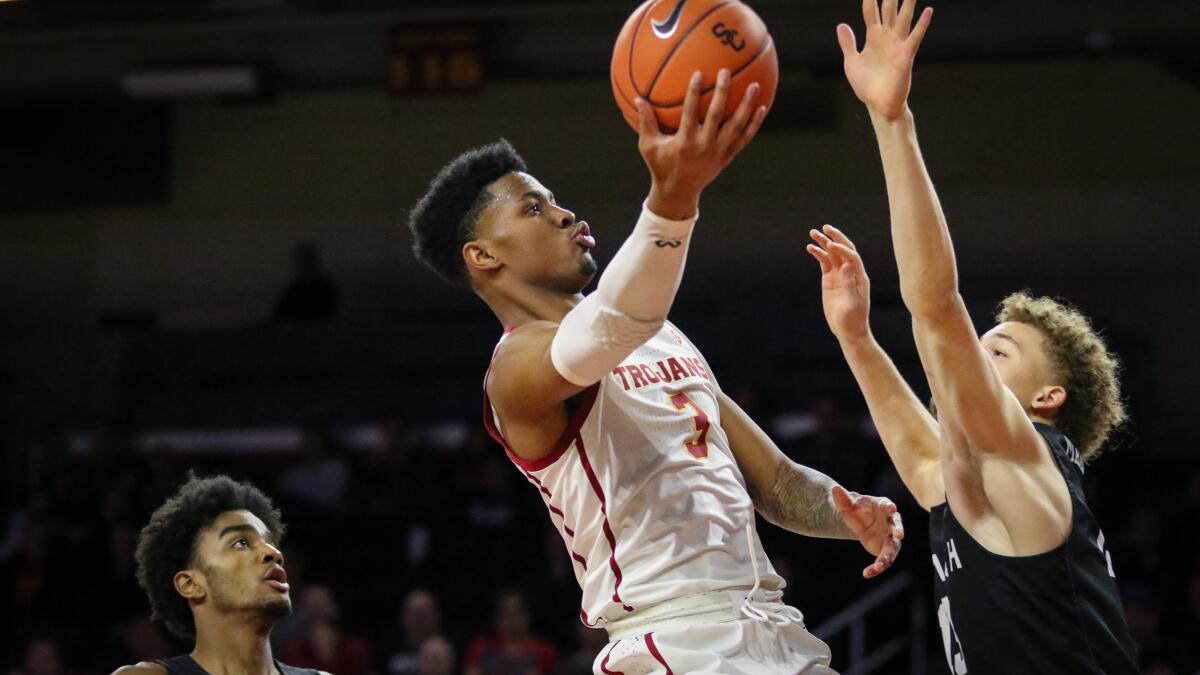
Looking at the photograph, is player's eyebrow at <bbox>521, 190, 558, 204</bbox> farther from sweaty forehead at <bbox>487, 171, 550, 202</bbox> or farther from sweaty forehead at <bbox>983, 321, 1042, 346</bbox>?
sweaty forehead at <bbox>983, 321, 1042, 346</bbox>

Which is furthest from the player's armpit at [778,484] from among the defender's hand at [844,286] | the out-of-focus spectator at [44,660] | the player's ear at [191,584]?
the out-of-focus spectator at [44,660]

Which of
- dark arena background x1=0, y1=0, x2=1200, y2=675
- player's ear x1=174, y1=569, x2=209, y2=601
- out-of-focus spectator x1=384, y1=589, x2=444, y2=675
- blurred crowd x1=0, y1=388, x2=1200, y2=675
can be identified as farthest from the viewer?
dark arena background x1=0, y1=0, x2=1200, y2=675

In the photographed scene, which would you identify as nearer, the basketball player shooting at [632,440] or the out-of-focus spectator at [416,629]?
the basketball player shooting at [632,440]

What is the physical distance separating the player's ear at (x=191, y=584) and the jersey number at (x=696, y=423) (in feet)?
5.92

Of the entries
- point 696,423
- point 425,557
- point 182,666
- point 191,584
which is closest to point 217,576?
point 191,584

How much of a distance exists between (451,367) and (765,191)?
312 cm

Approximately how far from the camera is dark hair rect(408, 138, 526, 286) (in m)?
3.96

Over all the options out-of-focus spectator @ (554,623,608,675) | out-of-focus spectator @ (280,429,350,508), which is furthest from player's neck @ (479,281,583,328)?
out-of-focus spectator @ (280,429,350,508)

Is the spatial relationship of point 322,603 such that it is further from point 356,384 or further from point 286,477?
point 356,384

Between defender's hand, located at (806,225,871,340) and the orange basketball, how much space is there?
2.66 feet

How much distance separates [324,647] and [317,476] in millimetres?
2234

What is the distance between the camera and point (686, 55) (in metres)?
3.21

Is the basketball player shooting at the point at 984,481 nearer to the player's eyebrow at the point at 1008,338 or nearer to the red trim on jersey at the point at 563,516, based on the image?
the player's eyebrow at the point at 1008,338

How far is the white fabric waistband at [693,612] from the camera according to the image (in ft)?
11.7
